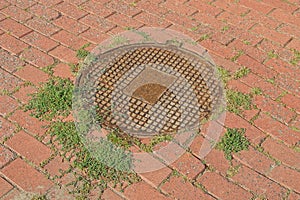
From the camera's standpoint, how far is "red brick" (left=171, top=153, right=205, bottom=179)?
2.97 metres

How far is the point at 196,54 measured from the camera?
3891 millimetres

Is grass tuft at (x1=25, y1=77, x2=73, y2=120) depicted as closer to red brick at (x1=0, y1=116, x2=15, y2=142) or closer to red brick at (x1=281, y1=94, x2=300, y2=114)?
red brick at (x1=0, y1=116, x2=15, y2=142)

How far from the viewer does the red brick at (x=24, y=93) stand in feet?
11.2

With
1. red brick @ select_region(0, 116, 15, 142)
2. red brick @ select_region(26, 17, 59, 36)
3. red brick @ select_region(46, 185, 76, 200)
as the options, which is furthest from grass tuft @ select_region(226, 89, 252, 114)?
red brick @ select_region(26, 17, 59, 36)

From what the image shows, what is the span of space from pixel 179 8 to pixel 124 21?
1.95 ft

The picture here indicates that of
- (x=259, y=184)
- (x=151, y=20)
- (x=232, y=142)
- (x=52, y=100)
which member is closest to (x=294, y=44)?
(x=151, y=20)

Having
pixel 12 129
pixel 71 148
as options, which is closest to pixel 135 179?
pixel 71 148

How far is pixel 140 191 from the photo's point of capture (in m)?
2.86

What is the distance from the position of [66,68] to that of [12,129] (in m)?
0.75

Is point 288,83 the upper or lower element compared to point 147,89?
lower

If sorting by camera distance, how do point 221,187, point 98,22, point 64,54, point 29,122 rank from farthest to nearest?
point 98,22, point 64,54, point 29,122, point 221,187

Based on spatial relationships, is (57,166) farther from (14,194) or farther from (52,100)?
(52,100)

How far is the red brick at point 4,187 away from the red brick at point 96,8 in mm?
2007

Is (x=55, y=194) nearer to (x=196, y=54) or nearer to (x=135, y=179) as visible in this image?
(x=135, y=179)
